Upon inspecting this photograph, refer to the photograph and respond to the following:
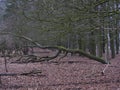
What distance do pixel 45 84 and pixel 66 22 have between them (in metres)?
3.42

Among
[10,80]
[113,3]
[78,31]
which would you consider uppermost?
[113,3]

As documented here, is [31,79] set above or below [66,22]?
below

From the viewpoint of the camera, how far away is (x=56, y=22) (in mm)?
11461

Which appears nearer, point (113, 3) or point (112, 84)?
point (113, 3)

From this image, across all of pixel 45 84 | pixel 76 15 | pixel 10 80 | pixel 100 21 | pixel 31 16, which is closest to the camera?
pixel 76 15

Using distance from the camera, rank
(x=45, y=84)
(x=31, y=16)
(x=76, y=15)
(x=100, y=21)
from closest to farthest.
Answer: (x=76, y=15)
(x=100, y=21)
(x=31, y=16)
(x=45, y=84)

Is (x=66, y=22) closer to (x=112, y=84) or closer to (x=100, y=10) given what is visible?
(x=100, y=10)

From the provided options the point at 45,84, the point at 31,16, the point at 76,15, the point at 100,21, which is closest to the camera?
the point at 76,15

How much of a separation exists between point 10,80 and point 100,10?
6.25m

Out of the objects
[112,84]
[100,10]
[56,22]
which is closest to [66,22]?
[56,22]

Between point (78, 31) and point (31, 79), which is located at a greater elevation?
point (78, 31)

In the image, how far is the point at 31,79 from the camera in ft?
49.2

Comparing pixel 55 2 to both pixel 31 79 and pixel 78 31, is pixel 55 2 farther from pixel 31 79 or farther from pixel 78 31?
pixel 31 79

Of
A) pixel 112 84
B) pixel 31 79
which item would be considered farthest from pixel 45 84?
pixel 112 84
